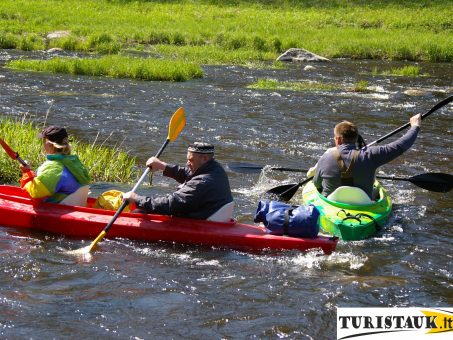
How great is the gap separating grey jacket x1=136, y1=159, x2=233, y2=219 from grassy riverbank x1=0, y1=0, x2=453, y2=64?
16.7 metres

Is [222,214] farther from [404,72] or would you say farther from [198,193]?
[404,72]

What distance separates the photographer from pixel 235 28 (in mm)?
32812

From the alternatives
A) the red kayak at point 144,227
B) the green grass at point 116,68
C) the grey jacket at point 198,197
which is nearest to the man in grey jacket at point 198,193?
the grey jacket at point 198,197

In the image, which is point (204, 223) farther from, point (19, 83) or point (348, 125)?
point (19, 83)

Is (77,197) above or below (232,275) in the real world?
above

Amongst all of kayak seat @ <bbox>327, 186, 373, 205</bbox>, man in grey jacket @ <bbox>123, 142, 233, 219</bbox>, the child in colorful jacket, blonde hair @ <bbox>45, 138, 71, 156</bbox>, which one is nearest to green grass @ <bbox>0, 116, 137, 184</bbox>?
the child in colorful jacket

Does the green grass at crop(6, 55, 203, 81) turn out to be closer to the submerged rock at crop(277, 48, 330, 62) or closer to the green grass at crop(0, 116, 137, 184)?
the submerged rock at crop(277, 48, 330, 62)

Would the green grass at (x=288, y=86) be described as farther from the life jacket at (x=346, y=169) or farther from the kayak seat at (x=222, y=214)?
the kayak seat at (x=222, y=214)

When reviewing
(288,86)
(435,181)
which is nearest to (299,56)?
(288,86)

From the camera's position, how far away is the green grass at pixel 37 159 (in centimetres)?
926

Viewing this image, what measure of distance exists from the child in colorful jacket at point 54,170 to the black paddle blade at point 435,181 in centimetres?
A: 428

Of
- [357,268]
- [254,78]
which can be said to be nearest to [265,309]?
[357,268]

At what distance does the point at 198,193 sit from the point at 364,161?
202cm

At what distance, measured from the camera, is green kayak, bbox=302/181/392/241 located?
25.3 feet
